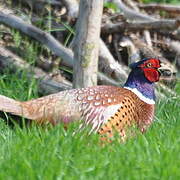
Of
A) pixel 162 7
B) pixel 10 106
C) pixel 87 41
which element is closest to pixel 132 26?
pixel 162 7

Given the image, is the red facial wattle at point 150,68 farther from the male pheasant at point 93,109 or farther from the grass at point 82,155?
the grass at point 82,155

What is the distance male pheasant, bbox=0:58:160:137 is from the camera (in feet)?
16.0

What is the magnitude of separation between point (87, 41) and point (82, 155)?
1899mm

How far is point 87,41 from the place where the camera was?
18.9 ft

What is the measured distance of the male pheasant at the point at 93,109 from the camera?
193 inches

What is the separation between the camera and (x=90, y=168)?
3807 millimetres

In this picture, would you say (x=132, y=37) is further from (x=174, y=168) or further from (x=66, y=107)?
(x=174, y=168)

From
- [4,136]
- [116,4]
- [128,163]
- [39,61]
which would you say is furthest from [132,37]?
[128,163]

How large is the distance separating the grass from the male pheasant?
183mm

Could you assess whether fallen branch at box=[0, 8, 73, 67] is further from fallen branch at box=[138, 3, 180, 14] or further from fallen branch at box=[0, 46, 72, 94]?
fallen branch at box=[138, 3, 180, 14]

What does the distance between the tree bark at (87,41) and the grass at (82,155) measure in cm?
115

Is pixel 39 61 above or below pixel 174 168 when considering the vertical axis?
below

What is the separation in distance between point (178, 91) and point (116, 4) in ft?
6.16

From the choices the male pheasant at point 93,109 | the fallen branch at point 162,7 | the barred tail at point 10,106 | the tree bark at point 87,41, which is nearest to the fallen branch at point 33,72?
the tree bark at point 87,41
